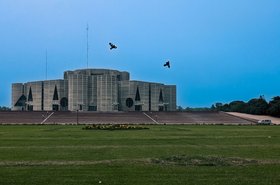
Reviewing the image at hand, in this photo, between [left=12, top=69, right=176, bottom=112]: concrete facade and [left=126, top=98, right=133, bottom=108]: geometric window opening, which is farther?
[left=126, top=98, right=133, bottom=108]: geometric window opening

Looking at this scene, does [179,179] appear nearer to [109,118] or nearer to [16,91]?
[109,118]

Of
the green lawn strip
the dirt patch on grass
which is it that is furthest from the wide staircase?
the green lawn strip

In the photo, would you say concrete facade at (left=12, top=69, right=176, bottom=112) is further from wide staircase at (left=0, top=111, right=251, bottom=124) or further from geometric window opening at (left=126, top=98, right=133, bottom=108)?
wide staircase at (left=0, top=111, right=251, bottom=124)

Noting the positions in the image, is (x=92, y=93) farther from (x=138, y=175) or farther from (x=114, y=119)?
(x=138, y=175)

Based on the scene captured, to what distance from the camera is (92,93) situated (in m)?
98.7

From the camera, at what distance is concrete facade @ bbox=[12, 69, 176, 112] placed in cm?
9731

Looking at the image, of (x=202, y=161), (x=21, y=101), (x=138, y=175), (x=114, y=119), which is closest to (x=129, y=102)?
(x=21, y=101)

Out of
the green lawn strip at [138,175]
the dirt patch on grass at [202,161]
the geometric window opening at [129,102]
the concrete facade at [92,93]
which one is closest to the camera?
the green lawn strip at [138,175]

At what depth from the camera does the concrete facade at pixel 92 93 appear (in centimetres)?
9731

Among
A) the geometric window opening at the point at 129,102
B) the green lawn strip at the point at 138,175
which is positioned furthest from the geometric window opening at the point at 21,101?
the green lawn strip at the point at 138,175

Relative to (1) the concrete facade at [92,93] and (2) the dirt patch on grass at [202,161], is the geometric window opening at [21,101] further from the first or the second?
(2) the dirt patch on grass at [202,161]

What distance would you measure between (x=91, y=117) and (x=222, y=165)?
58.4m

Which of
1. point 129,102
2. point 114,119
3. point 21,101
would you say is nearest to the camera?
point 114,119

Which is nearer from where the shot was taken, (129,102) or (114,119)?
(114,119)
